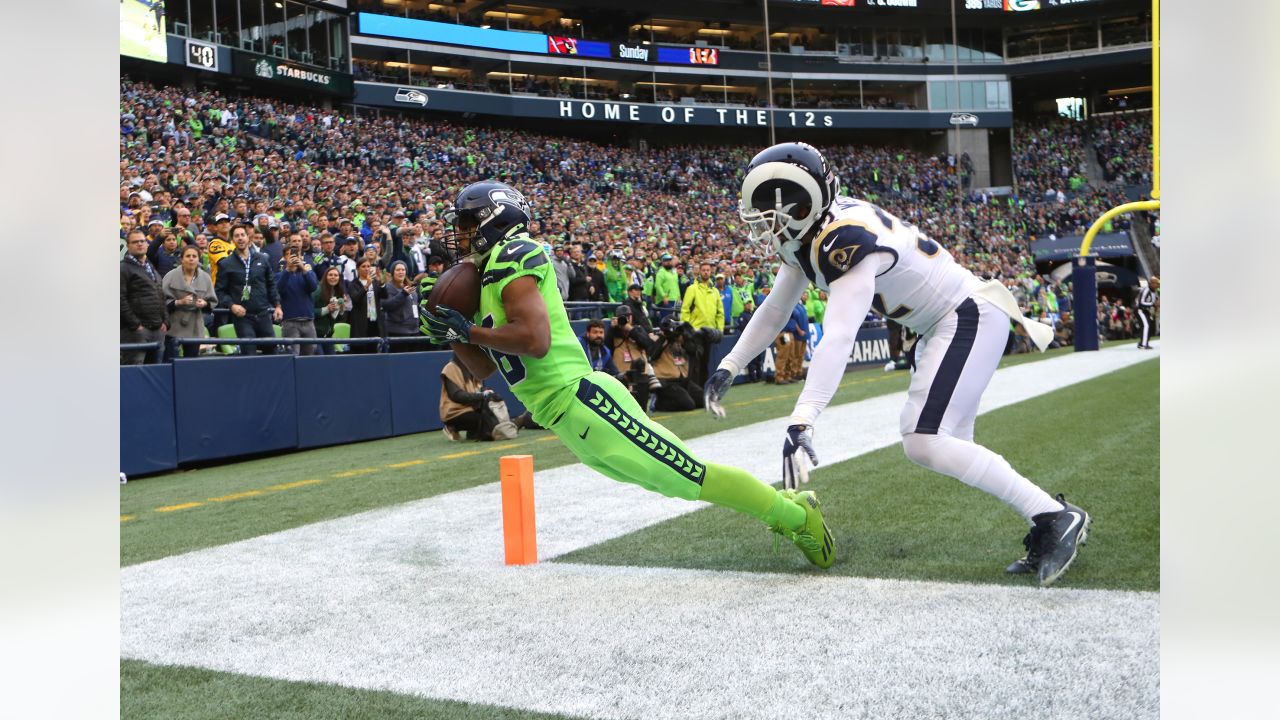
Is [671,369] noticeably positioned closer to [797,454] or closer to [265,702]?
[797,454]

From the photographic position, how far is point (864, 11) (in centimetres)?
4694

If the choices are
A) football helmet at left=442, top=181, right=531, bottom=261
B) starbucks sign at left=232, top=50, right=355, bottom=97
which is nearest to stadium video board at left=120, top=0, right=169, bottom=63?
starbucks sign at left=232, top=50, right=355, bottom=97

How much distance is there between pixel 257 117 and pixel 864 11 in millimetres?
30678

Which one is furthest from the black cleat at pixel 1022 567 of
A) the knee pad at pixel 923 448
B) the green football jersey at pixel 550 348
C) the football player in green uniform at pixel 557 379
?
the green football jersey at pixel 550 348

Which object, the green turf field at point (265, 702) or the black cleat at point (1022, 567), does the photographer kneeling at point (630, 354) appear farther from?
the green turf field at point (265, 702)

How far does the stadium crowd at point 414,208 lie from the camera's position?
1156 cm

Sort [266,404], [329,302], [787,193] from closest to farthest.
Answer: [787,193] → [266,404] → [329,302]

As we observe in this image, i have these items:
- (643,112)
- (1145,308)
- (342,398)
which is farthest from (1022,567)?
(643,112)

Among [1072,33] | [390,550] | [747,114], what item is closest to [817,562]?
[390,550]

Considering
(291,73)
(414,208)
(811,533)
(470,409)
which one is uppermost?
(291,73)

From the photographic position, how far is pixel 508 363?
14.6 ft

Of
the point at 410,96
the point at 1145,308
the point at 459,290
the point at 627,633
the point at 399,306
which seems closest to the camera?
the point at 627,633

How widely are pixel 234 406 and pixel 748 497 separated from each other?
25.8 ft
